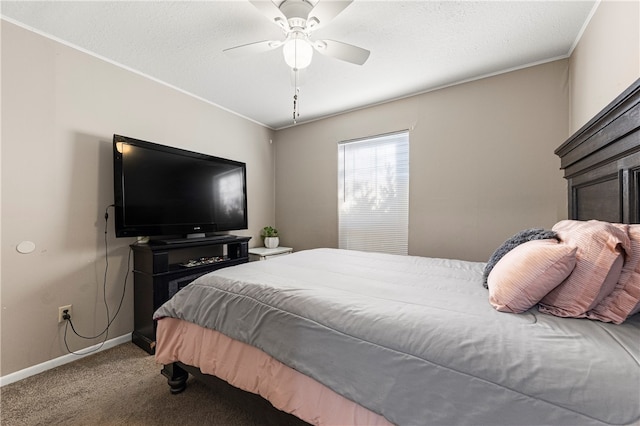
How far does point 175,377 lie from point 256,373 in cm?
83

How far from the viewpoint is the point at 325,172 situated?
11.8ft

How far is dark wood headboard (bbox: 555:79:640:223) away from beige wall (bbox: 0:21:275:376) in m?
3.30

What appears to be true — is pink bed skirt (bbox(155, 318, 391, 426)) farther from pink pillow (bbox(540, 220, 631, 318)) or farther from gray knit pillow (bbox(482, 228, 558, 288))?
gray knit pillow (bbox(482, 228, 558, 288))

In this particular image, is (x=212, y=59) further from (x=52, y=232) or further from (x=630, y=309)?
(x=630, y=309)

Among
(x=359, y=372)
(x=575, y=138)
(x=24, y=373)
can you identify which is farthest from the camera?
(x=24, y=373)

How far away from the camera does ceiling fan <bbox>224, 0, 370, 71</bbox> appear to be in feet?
4.82

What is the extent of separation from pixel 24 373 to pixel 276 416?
6.66 ft

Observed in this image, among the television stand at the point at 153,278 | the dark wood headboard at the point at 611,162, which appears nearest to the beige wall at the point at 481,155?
the dark wood headboard at the point at 611,162

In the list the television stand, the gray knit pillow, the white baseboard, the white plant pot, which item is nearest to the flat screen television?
the television stand

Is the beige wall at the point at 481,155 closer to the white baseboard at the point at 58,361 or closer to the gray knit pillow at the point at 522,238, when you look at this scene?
the gray knit pillow at the point at 522,238

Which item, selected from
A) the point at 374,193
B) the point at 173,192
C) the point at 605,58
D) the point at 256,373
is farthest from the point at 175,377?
the point at 605,58

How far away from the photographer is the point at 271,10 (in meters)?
1.53

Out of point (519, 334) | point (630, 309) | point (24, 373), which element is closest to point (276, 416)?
point (519, 334)

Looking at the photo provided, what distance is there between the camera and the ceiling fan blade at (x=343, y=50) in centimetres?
170
